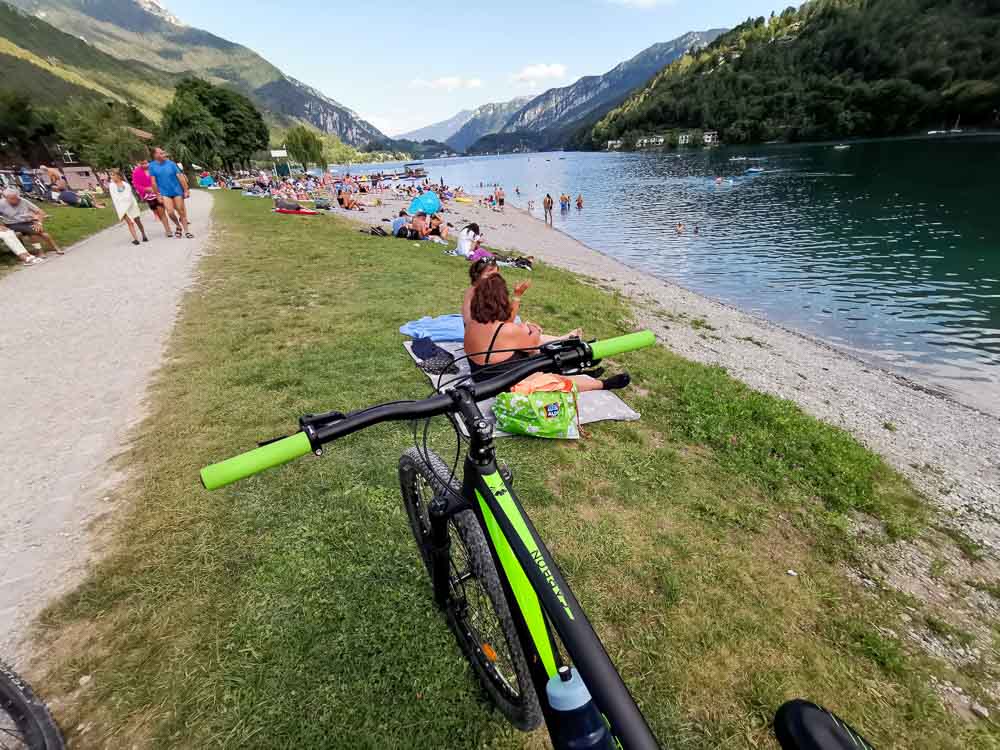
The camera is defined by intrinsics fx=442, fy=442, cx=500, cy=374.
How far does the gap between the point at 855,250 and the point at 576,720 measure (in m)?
33.7

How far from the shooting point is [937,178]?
1871 inches

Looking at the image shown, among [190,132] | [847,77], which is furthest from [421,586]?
[847,77]

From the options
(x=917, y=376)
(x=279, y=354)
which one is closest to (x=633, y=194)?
(x=917, y=376)

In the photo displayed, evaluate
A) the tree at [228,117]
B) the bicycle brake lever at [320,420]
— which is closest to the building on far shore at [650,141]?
the tree at [228,117]

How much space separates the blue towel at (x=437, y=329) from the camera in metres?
8.09

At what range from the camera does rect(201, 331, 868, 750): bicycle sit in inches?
59.1

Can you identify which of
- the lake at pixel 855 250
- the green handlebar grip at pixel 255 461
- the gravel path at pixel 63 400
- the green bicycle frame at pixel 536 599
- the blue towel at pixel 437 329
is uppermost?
the green handlebar grip at pixel 255 461

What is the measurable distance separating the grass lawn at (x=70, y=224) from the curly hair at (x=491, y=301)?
48.2 feet

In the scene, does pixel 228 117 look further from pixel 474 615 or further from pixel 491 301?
pixel 474 615

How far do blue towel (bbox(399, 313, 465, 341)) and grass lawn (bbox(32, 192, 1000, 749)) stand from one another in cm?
137

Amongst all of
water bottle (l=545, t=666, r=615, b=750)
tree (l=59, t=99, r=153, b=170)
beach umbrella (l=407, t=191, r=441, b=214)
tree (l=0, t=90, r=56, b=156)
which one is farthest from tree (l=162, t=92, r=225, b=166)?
water bottle (l=545, t=666, r=615, b=750)

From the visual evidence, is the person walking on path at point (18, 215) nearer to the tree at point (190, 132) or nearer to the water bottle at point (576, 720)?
the water bottle at point (576, 720)

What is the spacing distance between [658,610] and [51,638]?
4.43 meters

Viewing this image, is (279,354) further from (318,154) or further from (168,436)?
(318,154)
